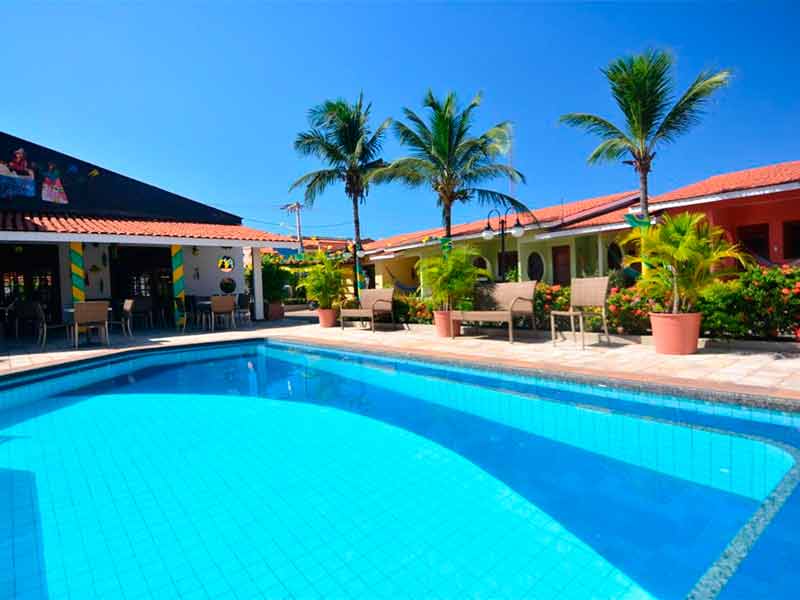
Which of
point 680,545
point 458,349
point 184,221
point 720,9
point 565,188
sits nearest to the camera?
point 680,545

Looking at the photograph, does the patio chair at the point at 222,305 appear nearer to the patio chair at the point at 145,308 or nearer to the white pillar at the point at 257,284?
the patio chair at the point at 145,308

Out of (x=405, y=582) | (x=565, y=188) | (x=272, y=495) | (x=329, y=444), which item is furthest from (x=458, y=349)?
(x=565, y=188)

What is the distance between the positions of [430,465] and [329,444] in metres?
1.21

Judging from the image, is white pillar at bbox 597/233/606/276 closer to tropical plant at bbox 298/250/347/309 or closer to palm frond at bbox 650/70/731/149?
palm frond at bbox 650/70/731/149

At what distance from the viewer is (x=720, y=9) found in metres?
12.0

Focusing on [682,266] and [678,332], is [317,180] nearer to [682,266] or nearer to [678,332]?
[682,266]

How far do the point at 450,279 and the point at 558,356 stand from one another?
338cm

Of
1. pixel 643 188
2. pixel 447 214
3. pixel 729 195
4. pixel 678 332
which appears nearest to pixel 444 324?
pixel 447 214

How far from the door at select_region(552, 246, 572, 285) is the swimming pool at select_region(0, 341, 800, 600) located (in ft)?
43.0

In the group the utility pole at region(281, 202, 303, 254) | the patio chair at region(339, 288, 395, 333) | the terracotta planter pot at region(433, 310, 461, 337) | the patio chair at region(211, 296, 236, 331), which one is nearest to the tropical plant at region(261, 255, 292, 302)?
the patio chair at region(211, 296, 236, 331)

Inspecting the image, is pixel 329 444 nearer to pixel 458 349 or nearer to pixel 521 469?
pixel 521 469

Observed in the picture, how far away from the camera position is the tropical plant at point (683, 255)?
6.96m

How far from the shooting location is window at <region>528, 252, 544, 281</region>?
19.5 meters

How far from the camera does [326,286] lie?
13633 millimetres
